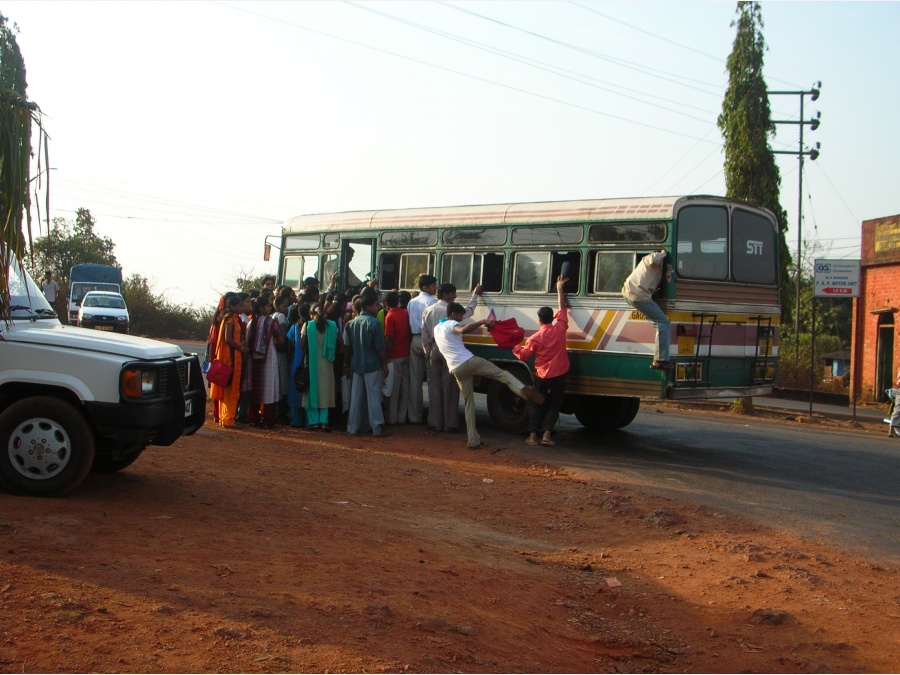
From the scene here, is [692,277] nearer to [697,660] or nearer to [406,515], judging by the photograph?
[406,515]

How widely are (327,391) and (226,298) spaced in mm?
1842

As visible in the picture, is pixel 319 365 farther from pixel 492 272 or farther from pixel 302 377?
pixel 492 272

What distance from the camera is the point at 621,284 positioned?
1197cm

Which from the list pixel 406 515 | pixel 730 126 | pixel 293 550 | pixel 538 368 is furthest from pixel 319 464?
pixel 730 126

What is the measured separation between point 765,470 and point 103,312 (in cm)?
2827

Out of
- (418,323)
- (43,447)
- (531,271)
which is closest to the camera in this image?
(43,447)

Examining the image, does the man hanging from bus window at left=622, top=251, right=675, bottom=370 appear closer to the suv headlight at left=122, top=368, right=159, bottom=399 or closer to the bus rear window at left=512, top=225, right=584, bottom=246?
the bus rear window at left=512, top=225, right=584, bottom=246

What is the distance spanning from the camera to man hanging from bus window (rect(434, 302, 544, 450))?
11.7 meters

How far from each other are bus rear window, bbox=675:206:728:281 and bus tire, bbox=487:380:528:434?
119 inches

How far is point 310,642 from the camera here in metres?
4.48

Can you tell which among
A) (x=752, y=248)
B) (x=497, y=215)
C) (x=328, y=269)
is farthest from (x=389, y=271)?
(x=752, y=248)

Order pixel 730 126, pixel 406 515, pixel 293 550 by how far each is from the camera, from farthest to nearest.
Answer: pixel 730 126 < pixel 406 515 < pixel 293 550

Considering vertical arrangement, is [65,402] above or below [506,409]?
above

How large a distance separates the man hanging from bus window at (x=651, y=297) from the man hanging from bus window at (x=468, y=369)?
1623 mm
